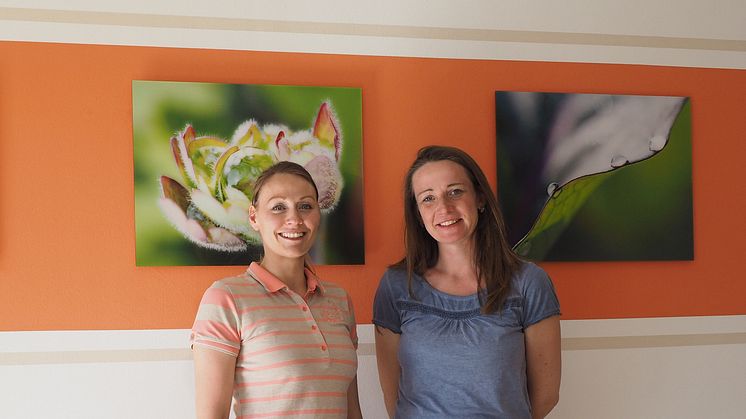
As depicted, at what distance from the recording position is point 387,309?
6.96ft

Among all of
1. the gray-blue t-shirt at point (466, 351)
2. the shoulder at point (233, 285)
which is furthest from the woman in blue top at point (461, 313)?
the shoulder at point (233, 285)

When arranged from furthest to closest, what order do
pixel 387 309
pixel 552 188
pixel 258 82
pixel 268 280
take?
pixel 552 188 → pixel 258 82 → pixel 387 309 → pixel 268 280

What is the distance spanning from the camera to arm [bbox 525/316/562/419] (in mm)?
2002

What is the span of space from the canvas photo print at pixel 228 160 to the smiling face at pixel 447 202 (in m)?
0.50

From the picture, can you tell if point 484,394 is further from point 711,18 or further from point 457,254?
point 711,18

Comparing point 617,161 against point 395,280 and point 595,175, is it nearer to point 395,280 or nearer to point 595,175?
point 595,175

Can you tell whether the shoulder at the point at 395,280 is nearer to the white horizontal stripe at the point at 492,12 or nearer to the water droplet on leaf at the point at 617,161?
the white horizontal stripe at the point at 492,12

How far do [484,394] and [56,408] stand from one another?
1.39 m

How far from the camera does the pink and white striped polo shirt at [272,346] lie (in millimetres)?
1678

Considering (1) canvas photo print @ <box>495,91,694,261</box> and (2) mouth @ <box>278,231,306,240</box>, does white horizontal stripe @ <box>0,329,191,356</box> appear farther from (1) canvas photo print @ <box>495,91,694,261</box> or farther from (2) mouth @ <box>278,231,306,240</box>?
(1) canvas photo print @ <box>495,91,694,261</box>

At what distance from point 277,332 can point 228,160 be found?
90cm

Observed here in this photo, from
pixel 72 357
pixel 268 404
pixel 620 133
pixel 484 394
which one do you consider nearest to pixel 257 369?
pixel 268 404

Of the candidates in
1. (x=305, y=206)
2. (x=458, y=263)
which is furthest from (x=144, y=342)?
(x=458, y=263)

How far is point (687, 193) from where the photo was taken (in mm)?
2758
